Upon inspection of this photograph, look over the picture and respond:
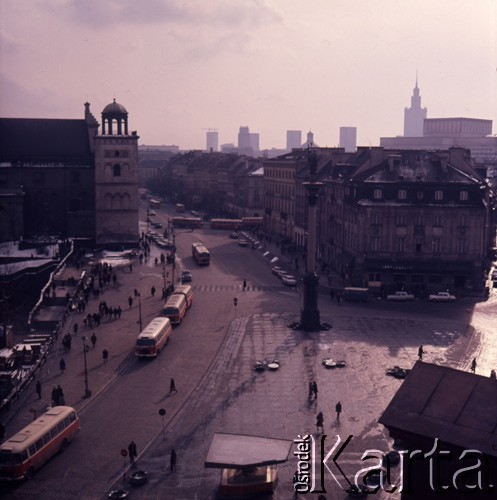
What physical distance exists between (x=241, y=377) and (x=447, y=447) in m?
26.3

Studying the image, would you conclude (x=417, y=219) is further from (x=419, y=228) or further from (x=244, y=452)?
(x=244, y=452)

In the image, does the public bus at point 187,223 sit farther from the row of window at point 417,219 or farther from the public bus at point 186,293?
the public bus at point 186,293

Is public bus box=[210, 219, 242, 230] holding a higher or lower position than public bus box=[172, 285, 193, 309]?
higher

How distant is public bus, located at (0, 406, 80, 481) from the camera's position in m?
32.5

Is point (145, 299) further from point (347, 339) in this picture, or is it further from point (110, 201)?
point (110, 201)

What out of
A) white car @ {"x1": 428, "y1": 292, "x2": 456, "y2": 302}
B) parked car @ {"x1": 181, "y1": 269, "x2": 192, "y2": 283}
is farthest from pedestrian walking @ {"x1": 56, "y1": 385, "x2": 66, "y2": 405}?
white car @ {"x1": 428, "y1": 292, "x2": 456, "y2": 302}

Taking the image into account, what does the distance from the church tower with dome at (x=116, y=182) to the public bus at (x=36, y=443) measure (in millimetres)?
62075

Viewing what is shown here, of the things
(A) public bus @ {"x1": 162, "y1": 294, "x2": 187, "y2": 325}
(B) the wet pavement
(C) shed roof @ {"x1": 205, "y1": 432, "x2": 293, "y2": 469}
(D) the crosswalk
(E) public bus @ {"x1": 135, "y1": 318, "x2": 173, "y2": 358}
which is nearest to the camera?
(C) shed roof @ {"x1": 205, "y1": 432, "x2": 293, "y2": 469}

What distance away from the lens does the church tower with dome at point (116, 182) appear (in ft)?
320

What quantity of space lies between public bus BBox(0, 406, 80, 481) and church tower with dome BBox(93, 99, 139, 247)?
6208 centimetres

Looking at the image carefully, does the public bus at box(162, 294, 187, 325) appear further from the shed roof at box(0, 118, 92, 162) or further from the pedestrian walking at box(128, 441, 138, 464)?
the shed roof at box(0, 118, 92, 162)

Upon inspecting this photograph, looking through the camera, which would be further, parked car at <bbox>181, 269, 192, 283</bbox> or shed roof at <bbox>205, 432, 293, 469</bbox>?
parked car at <bbox>181, 269, 192, 283</bbox>

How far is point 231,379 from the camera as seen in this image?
46.9 meters

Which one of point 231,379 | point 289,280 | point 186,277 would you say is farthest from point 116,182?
point 231,379
